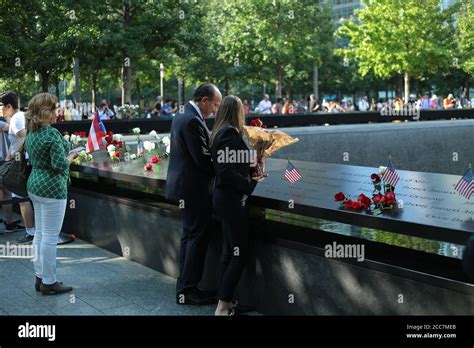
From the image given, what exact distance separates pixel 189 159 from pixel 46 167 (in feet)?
4.98

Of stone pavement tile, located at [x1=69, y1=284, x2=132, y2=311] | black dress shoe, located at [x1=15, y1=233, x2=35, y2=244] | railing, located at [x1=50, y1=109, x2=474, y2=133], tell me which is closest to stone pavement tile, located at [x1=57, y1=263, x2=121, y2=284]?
stone pavement tile, located at [x1=69, y1=284, x2=132, y2=311]

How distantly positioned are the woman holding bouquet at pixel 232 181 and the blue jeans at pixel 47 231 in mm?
1921

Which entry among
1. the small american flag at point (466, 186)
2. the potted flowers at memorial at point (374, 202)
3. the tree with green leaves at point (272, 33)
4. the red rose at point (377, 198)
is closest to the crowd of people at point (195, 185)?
the potted flowers at memorial at point (374, 202)

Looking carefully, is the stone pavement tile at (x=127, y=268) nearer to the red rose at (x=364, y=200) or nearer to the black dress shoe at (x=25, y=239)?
the black dress shoe at (x=25, y=239)

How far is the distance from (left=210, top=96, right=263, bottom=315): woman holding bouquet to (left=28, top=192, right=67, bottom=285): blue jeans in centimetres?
192

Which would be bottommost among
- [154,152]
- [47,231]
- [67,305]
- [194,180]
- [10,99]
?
[67,305]

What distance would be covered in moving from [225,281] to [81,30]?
2832 cm

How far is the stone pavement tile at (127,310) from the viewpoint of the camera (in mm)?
6848

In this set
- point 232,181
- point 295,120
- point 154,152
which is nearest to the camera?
point 232,181

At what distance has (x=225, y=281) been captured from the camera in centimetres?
639

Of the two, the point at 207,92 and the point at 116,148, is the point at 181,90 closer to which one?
the point at 116,148

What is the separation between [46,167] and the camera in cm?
719

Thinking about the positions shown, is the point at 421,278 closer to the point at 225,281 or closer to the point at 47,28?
the point at 225,281

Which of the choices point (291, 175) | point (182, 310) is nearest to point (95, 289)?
point (182, 310)
